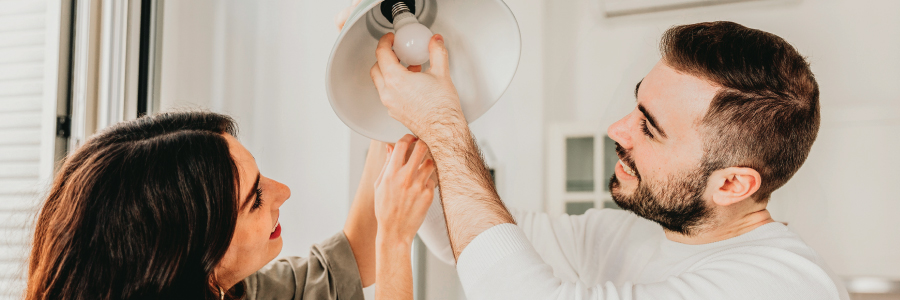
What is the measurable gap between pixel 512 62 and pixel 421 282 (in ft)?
2.98

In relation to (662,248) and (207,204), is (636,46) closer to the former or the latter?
(662,248)

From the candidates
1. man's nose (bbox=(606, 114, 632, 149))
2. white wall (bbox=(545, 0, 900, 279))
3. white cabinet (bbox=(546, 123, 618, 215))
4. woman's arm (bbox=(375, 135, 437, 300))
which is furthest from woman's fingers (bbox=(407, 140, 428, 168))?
white wall (bbox=(545, 0, 900, 279))

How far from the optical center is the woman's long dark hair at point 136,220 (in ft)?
2.16

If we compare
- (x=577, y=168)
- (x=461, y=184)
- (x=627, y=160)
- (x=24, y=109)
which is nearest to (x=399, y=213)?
(x=461, y=184)

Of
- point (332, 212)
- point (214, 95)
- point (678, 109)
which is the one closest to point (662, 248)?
point (678, 109)

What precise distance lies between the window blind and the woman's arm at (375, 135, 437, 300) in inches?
30.3

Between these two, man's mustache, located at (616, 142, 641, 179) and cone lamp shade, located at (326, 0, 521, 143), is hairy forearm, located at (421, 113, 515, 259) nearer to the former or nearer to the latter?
cone lamp shade, located at (326, 0, 521, 143)

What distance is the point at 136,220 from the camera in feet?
2.17

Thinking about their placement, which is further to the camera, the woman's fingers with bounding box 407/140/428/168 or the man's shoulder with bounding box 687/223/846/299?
the woman's fingers with bounding box 407/140/428/168

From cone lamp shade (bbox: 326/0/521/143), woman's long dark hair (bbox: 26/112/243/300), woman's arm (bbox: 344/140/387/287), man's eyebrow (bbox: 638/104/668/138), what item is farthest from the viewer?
woman's arm (bbox: 344/140/387/287)

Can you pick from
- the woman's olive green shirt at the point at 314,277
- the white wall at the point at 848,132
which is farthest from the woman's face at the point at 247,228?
the white wall at the point at 848,132

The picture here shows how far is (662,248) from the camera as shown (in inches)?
37.9

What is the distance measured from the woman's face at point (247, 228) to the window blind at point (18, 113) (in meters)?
0.57

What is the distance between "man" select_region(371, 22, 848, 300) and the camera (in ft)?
2.28
